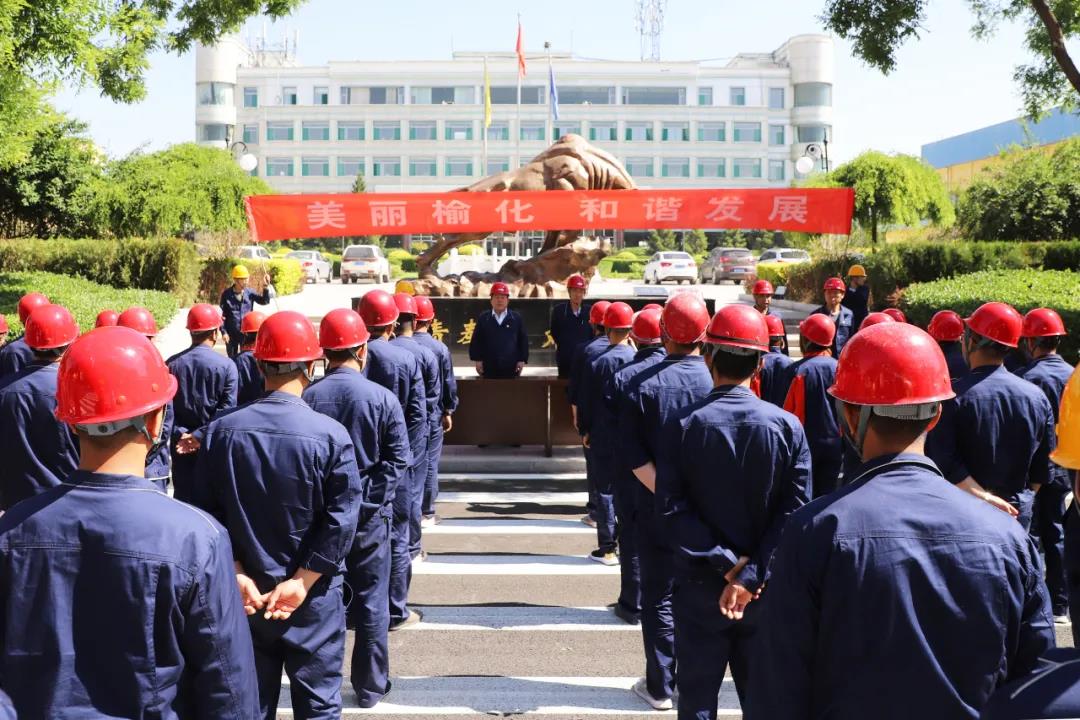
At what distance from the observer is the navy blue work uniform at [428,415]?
7.79m

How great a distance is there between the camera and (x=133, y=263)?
25.0 meters

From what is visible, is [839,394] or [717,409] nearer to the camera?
[839,394]

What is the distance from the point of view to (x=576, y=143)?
17.8 meters

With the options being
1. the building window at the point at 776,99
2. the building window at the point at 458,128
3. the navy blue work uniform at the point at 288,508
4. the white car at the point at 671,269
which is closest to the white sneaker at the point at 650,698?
the navy blue work uniform at the point at 288,508

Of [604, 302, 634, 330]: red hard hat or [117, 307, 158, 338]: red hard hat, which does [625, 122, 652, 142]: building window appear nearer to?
[604, 302, 634, 330]: red hard hat

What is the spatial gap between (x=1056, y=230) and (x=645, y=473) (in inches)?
908

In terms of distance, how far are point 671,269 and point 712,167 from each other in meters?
35.3

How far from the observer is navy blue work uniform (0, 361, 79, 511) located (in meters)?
5.75

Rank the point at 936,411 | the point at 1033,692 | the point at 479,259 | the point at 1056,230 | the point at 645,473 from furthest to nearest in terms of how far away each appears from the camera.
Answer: the point at 479,259, the point at 1056,230, the point at 645,473, the point at 936,411, the point at 1033,692

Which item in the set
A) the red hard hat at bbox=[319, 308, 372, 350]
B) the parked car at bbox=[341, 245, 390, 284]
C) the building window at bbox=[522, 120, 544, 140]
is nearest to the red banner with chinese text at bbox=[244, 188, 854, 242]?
the red hard hat at bbox=[319, 308, 372, 350]

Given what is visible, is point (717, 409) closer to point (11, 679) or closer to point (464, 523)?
point (11, 679)

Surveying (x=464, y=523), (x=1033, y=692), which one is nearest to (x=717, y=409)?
(x=1033, y=692)

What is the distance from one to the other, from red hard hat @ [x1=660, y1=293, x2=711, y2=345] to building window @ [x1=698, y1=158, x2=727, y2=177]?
235ft

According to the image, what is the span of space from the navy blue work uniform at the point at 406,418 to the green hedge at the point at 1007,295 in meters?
7.61
